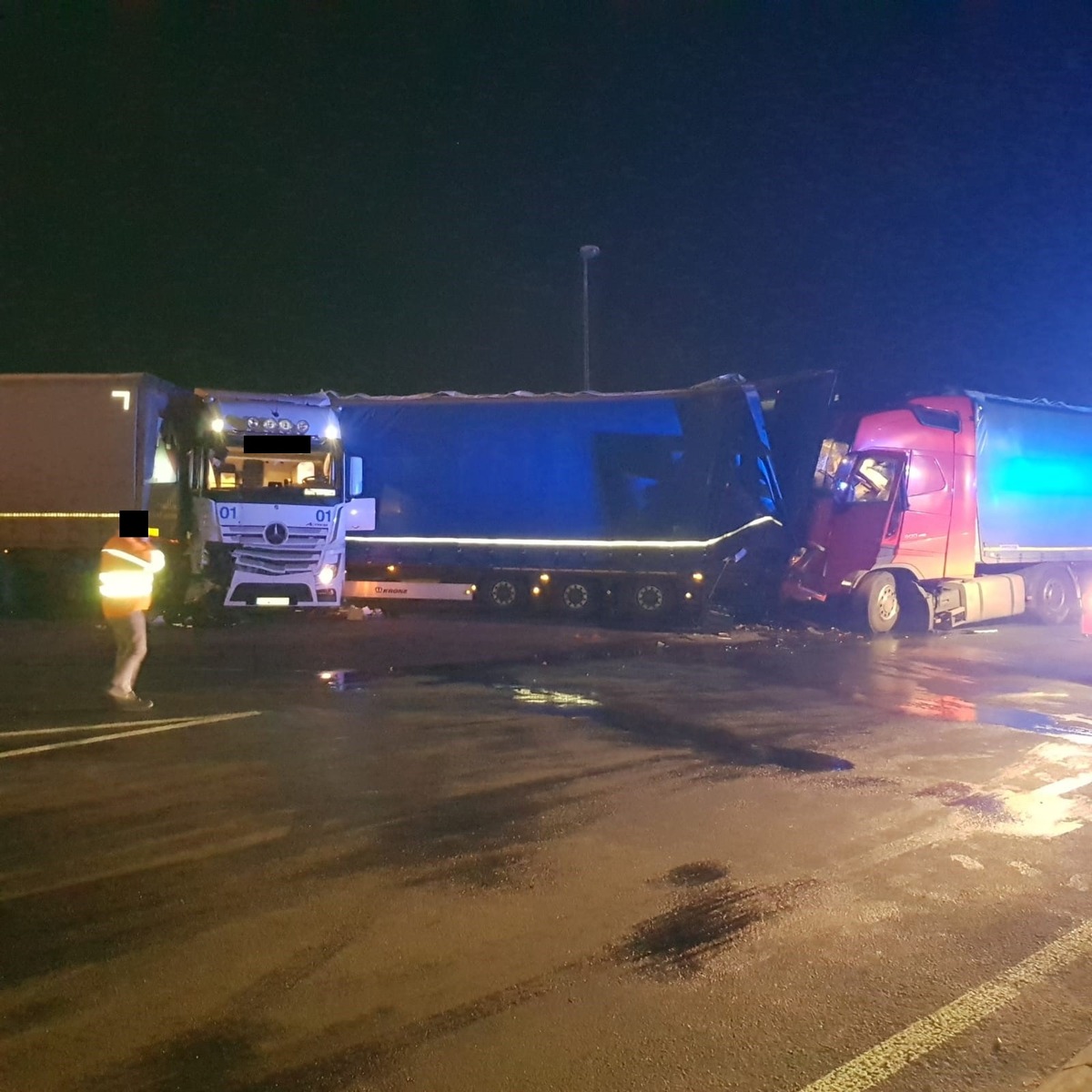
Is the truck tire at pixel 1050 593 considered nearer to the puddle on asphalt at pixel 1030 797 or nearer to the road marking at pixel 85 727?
the puddle on asphalt at pixel 1030 797

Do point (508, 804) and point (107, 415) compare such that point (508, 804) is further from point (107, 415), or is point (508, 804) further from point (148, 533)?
point (107, 415)

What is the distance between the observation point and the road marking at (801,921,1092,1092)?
145 inches

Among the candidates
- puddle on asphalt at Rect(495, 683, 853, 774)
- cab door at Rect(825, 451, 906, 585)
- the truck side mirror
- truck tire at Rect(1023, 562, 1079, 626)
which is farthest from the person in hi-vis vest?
truck tire at Rect(1023, 562, 1079, 626)

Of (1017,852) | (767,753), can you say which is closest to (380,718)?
(767,753)

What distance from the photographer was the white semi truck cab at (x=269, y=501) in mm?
16266

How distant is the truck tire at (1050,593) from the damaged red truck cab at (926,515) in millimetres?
643

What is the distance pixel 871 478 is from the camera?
17.0 metres

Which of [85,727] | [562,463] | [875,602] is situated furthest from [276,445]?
[875,602]

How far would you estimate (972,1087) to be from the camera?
3.63 meters

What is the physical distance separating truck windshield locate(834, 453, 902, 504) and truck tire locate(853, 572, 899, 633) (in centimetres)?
126

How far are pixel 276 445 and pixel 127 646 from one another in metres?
7.49

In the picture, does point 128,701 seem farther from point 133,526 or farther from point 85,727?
point 133,526

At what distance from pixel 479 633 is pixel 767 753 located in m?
8.49

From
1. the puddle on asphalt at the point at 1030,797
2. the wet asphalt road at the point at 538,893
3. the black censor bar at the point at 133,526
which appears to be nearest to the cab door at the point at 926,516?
the wet asphalt road at the point at 538,893
